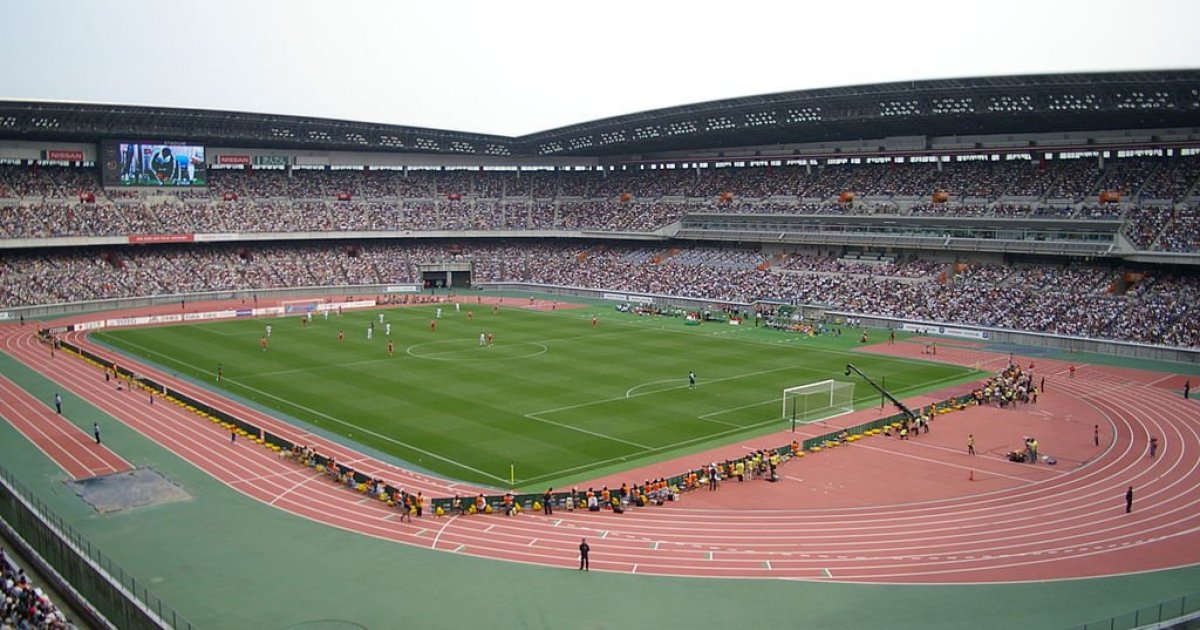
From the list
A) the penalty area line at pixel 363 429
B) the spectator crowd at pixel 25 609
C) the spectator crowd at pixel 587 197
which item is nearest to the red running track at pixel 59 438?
the penalty area line at pixel 363 429

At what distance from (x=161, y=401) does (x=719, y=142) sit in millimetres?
58643

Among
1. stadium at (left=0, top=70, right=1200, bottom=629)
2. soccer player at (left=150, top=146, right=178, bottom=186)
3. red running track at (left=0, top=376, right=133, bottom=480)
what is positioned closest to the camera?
stadium at (left=0, top=70, right=1200, bottom=629)

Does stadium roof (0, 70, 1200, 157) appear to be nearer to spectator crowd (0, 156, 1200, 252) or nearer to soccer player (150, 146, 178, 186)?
soccer player (150, 146, 178, 186)

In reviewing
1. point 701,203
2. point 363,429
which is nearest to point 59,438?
point 363,429

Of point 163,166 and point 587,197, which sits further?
point 587,197

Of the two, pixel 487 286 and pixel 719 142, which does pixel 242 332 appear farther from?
pixel 719 142

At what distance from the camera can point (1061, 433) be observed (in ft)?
116

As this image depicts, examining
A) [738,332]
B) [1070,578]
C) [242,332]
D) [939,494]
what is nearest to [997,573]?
[1070,578]

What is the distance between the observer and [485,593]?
20562 millimetres

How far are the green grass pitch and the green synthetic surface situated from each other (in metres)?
7.01

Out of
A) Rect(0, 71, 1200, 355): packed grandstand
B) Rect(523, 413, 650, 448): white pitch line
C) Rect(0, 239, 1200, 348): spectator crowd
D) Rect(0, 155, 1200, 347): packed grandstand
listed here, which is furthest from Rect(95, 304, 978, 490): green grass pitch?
Rect(0, 71, 1200, 355): packed grandstand

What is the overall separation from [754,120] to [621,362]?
32.9m

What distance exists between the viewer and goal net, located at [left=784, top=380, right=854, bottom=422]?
124 feet

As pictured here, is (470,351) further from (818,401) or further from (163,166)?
(163,166)
